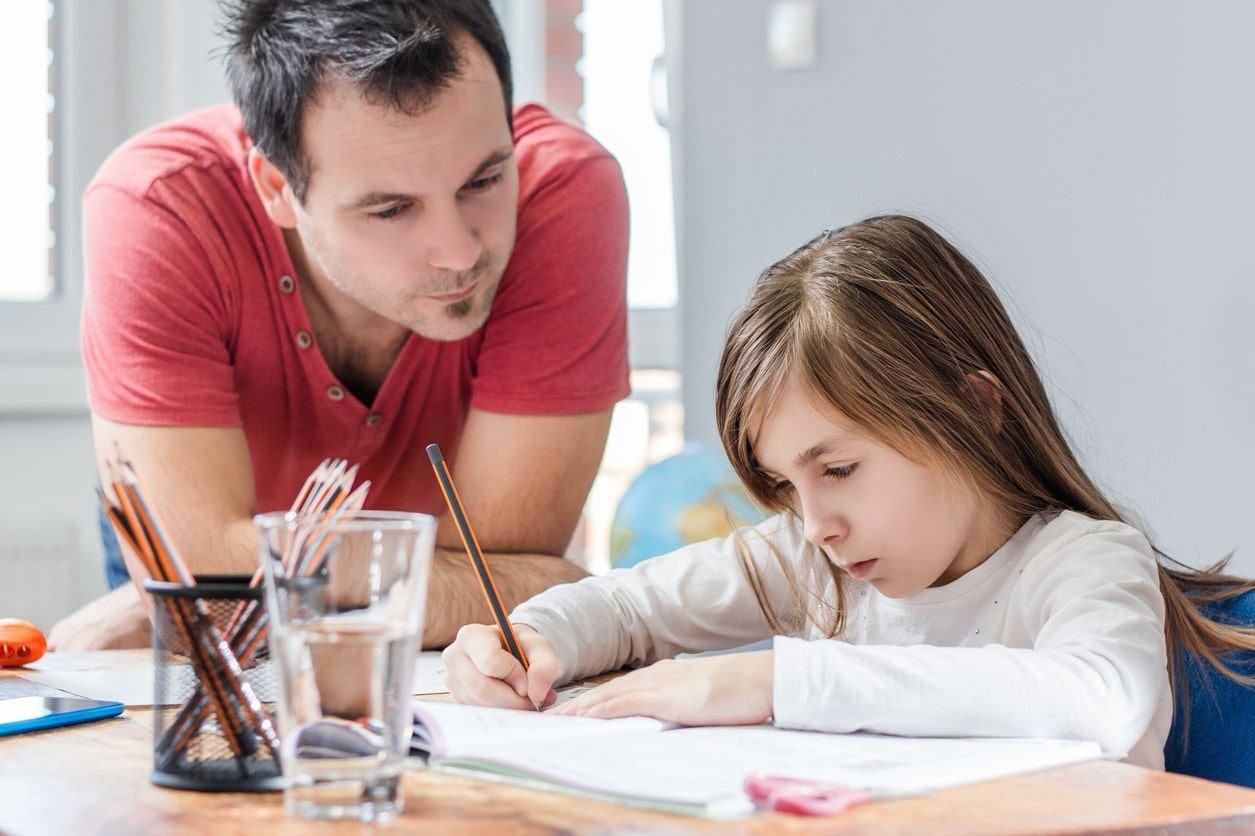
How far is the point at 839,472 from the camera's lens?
1.08 metres

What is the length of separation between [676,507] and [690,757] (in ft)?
5.42

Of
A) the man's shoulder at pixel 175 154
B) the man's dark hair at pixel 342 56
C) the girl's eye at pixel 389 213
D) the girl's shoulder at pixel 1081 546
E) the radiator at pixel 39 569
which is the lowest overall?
the radiator at pixel 39 569

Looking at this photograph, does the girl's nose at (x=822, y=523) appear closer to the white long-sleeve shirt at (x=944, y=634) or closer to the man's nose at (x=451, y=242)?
the white long-sleeve shirt at (x=944, y=634)

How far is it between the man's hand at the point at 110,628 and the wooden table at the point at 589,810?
33.0 inches

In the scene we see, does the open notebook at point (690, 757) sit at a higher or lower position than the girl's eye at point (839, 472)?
lower

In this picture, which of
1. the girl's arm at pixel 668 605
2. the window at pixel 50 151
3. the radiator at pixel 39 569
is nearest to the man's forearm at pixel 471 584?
the girl's arm at pixel 668 605

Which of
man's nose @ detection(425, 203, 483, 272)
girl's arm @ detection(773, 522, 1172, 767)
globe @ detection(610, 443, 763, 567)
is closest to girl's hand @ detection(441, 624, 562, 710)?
girl's arm @ detection(773, 522, 1172, 767)

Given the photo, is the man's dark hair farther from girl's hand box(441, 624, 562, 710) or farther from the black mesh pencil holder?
the black mesh pencil holder

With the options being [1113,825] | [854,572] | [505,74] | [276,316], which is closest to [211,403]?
[276,316]

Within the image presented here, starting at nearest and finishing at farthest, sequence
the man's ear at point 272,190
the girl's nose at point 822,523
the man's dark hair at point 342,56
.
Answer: the girl's nose at point 822,523 → the man's dark hair at point 342,56 → the man's ear at point 272,190

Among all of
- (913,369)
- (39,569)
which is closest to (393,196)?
(913,369)

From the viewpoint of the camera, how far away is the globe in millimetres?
2350

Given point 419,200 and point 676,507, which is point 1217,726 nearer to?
point 419,200

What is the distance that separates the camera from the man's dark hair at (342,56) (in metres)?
1.54
